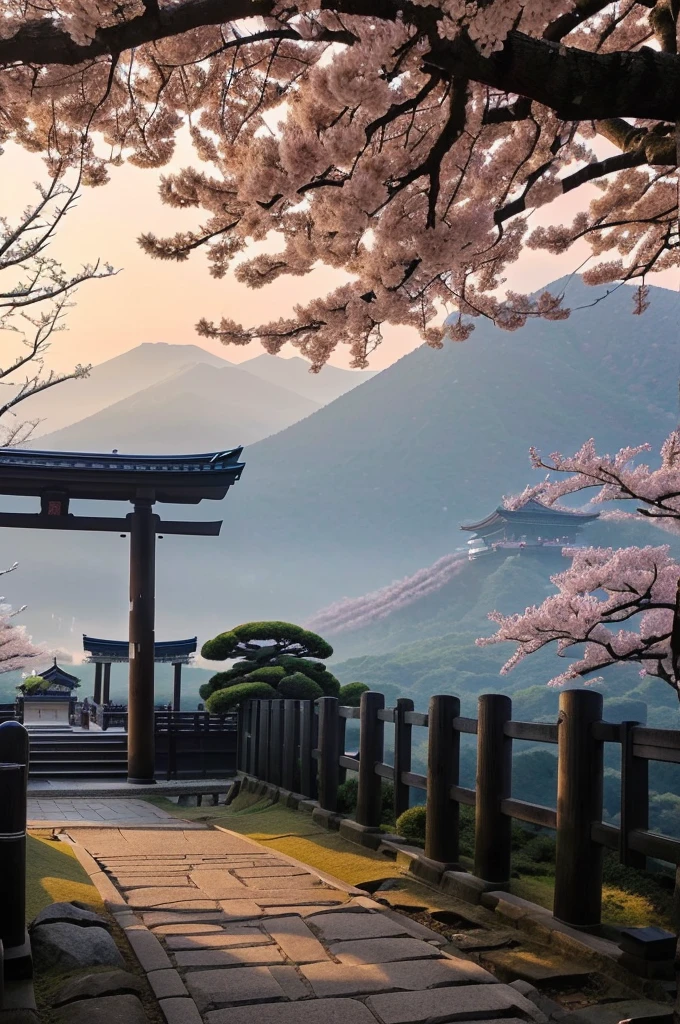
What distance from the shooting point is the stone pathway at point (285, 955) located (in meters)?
4.43

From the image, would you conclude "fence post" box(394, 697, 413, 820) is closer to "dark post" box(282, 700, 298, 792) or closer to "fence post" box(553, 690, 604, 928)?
"fence post" box(553, 690, 604, 928)

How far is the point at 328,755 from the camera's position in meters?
10.8

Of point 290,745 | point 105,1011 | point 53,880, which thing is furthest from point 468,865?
point 290,745

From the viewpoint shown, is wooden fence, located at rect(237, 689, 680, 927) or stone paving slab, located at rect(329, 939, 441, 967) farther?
wooden fence, located at rect(237, 689, 680, 927)

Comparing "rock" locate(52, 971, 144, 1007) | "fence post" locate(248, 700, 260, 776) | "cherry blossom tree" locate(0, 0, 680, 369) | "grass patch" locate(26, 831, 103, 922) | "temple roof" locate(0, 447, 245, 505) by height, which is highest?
"cherry blossom tree" locate(0, 0, 680, 369)

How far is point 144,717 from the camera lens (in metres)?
18.6

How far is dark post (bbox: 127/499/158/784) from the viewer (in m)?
18.5

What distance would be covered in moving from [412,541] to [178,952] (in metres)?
154

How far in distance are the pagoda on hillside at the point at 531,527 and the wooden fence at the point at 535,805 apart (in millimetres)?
80620

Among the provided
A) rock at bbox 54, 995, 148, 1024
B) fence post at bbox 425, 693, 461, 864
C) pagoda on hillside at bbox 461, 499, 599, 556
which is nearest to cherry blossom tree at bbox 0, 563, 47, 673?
fence post at bbox 425, 693, 461, 864

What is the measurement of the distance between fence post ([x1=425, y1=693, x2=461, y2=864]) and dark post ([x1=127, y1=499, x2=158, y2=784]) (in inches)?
456

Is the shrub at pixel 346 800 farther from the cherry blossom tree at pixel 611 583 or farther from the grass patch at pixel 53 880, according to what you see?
the cherry blossom tree at pixel 611 583

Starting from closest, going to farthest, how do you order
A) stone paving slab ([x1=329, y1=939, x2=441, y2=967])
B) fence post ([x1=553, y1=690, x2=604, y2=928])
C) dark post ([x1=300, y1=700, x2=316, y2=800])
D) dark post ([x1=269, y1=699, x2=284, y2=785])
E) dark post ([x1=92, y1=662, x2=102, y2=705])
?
stone paving slab ([x1=329, y1=939, x2=441, y2=967]) → fence post ([x1=553, y1=690, x2=604, y2=928]) → dark post ([x1=300, y1=700, x2=316, y2=800]) → dark post ([x1=269, y1=699, x2=284, y2=785]) → dark post ([x1=92, y1=662, x2=102, y2=705])

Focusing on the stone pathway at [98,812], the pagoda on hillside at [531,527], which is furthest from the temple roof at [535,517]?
the stone pathway at [98,812]
